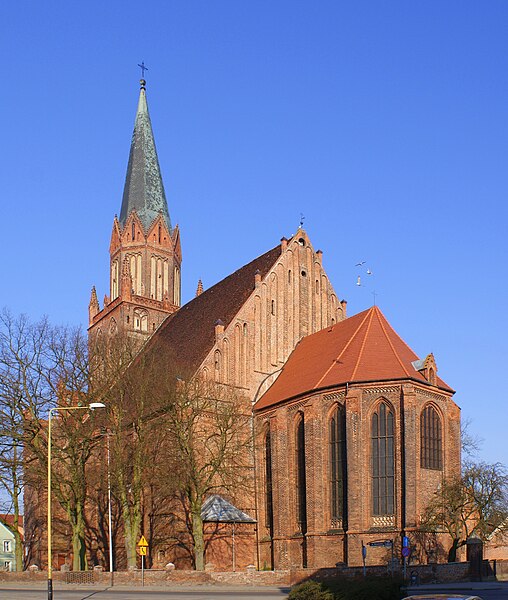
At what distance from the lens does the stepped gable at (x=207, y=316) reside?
5175 cm

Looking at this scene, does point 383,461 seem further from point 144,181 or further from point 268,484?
point 144,181

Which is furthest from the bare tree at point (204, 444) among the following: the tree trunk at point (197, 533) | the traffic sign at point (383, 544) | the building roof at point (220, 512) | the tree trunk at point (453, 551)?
the tree trunk at point (453, 551)

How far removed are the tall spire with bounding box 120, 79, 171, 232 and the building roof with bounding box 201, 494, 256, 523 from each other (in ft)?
86.9

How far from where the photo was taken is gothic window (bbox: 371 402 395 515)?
4306 centimetres

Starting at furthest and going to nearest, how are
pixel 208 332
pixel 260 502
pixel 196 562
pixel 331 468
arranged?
pixel 208 332
pixel 260 502
pixel 331 468
pixel 196 562

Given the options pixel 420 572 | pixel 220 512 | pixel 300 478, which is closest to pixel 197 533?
pixel 220 512

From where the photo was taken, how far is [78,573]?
38906 millimetres

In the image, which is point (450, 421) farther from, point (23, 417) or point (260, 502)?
point (23, 417)

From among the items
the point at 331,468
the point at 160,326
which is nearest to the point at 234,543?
the point at 331,468

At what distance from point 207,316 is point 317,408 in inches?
509

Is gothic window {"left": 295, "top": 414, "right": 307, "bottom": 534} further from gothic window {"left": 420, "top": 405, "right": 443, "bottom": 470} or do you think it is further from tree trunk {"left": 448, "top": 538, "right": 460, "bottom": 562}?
tree trunk {"left": 448, "top": 538, "right": 460, "bottom": 562}

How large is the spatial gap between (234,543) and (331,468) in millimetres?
6642

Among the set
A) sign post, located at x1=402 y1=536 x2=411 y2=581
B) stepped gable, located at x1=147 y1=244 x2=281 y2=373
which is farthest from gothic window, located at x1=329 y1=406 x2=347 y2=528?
stepped gable, located at x1=147 y1=244 x2=281 y2=373

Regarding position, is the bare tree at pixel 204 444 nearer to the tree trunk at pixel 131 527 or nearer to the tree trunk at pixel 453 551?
the tree trunk at pixel 131 527
